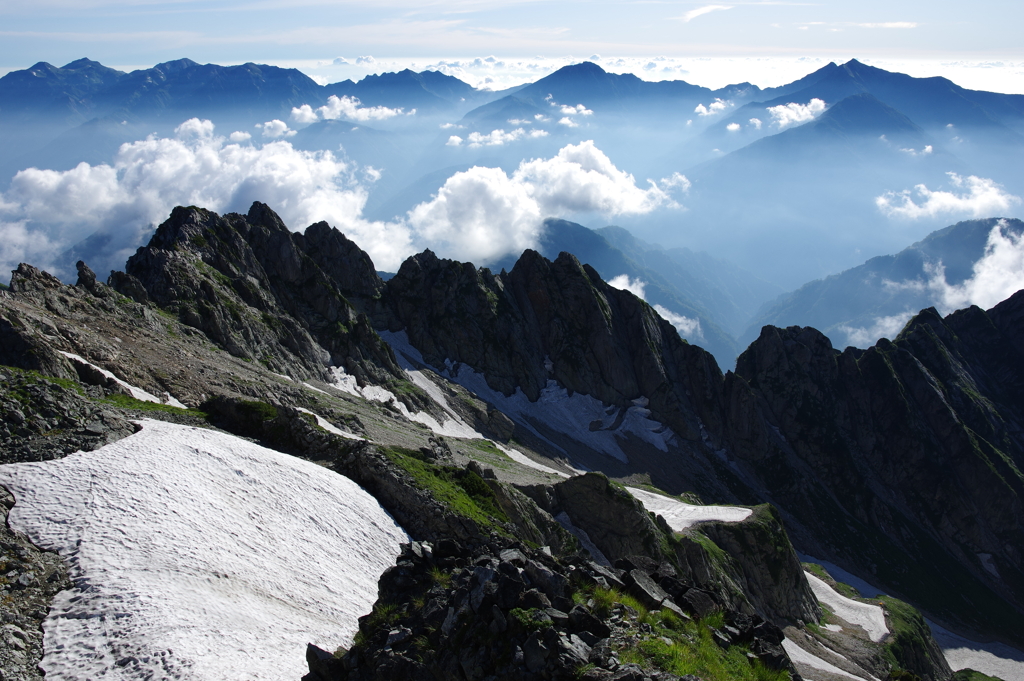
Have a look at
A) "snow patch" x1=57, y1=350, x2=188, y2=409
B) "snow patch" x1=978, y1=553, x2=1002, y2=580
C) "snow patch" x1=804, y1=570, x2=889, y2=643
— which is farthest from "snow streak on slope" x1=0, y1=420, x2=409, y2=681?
"snow patch" x1=978, y1=553, x2=1002, y2=580

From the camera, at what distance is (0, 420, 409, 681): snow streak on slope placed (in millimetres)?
15148

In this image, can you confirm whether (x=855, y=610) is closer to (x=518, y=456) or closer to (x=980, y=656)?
(x=980, y=656)

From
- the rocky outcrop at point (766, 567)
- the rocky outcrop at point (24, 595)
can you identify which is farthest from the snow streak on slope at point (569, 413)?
the rocky outcrop at point (24, 595)

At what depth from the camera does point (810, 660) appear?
55.3 meters

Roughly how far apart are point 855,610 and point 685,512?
25.1 meters

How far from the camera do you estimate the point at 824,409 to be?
136m

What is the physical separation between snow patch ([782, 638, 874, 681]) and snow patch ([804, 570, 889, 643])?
1541 cm

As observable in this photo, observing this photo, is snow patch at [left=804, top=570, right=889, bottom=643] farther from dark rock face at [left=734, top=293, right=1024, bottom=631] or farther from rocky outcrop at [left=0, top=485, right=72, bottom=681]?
rocky outcrop at [left=0, top=485, right=72, bottom=681]

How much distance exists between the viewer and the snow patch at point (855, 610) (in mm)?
69500

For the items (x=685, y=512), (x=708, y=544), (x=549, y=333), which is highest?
(x=549, y=333)

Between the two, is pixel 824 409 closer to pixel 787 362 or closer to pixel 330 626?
pixel 787 362

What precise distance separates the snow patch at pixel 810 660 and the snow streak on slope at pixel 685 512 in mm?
14981

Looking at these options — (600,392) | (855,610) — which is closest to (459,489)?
(855,610)

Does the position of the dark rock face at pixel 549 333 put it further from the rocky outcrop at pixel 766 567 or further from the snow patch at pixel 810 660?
the snow patch at pixel 810 660
